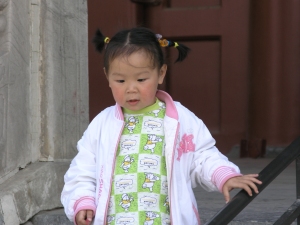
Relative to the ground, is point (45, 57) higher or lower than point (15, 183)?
higher

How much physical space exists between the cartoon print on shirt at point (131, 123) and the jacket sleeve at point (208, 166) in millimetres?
224

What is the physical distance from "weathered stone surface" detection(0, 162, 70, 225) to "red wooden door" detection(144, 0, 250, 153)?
1688 millimetres

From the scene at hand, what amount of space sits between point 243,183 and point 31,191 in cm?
145

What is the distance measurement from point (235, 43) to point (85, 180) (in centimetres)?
272

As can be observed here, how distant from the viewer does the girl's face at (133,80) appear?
8.66ft

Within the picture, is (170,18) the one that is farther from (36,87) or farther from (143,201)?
(143,201)

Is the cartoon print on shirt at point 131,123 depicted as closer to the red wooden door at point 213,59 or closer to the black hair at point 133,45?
the black hair at point 133,45

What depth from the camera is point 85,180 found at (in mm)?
2711

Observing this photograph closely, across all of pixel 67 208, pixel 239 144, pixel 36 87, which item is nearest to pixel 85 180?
pixel 67 208

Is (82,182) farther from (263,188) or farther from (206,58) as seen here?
(206,58)

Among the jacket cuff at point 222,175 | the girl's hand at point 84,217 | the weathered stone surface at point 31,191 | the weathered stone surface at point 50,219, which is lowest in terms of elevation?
the weathered stone surface at point 50,219

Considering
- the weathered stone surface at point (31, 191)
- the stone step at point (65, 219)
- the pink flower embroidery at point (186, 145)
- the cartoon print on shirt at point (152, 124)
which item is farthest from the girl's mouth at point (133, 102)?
the weathered stone surface at point (31, 191)

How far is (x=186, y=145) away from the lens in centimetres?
268

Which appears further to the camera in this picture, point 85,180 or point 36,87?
point 36,87
